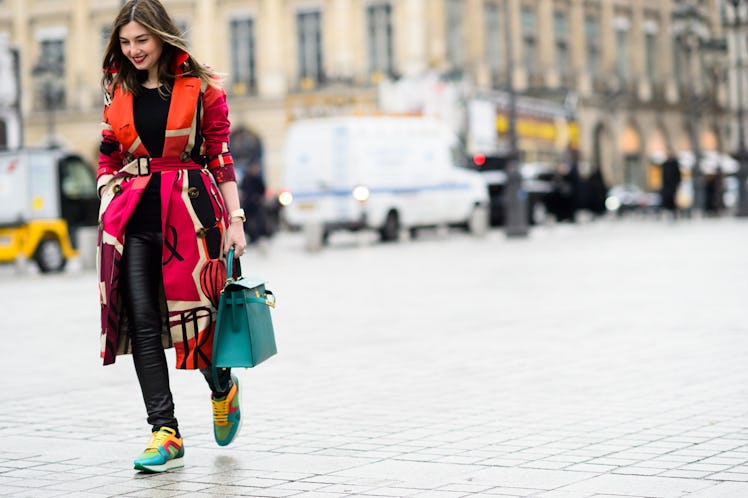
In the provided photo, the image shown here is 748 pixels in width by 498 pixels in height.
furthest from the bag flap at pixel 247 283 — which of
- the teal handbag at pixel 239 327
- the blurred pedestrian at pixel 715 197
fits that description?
the blurred pedestrian at pixel 715 197

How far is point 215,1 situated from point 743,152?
67.1ft

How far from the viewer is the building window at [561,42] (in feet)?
199

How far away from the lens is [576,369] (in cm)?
935

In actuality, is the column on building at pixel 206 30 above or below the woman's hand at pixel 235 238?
above

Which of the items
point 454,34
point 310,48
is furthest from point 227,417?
point 454,34

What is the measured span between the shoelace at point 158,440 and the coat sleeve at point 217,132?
1.04 meters

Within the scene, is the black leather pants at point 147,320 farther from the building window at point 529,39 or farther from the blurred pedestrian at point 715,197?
the building window at point 529,39

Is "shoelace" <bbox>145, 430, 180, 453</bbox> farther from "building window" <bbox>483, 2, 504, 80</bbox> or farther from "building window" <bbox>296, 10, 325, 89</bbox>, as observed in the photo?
"building window" <bbox>483, 2, 504, 80</bbox>

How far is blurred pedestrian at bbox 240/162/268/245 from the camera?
28.8 meters

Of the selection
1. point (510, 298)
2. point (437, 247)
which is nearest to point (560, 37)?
point (437, 247)

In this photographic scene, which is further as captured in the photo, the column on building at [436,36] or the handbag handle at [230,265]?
the column on building at [436,36]

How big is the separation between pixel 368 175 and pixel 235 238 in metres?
25.4

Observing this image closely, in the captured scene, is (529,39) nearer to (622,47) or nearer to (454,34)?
(454,34)

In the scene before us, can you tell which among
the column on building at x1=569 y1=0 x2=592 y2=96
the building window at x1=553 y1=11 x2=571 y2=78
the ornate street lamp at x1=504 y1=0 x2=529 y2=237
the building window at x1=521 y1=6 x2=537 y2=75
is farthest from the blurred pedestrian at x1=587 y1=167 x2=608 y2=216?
the column on building at x1=569 y1=0 x2=592 y2=96
